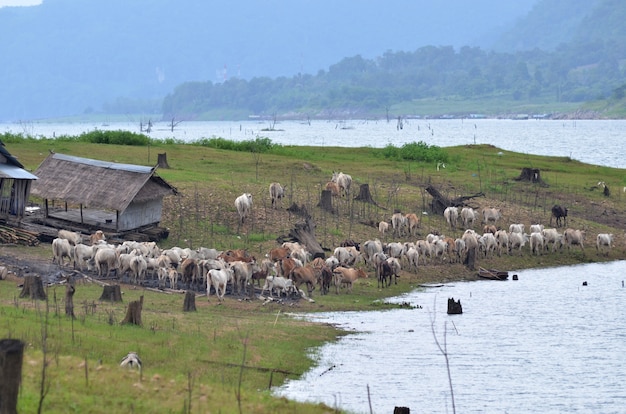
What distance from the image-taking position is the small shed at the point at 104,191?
1371 inches

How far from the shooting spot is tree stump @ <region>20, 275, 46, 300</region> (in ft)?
76.2

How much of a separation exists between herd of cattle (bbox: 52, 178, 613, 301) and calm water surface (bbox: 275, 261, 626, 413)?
6.50 ft

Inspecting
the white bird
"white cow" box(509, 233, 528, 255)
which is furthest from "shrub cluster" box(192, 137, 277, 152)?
the white bird

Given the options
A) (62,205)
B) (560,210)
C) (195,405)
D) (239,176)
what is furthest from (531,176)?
(195,405)

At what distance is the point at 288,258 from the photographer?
98.1 feet

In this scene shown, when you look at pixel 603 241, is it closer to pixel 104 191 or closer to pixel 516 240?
pixel 516 240

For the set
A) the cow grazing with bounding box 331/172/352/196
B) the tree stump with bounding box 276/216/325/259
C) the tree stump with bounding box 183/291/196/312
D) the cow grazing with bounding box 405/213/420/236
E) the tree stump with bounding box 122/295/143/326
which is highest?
the cow grazing with bounding box 331/172/352/196

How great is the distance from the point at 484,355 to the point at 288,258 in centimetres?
789

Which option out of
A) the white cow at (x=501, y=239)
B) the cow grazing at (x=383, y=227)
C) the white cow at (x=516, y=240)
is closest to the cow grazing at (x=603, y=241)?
the white cow at (x=516, y=240)

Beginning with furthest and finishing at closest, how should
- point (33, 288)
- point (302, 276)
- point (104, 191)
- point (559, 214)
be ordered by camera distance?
point (559, 214)
point (104, 191)
point (302, 276)
point (33, 288)

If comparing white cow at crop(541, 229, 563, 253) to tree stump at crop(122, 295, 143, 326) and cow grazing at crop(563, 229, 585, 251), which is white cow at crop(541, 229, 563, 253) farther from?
tree stump at crop(122, 295, 143, 326)

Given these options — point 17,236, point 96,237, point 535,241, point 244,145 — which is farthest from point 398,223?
point 244,145

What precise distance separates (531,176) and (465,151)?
16.6 m

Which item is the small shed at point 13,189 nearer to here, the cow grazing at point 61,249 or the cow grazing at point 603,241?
the cow grazing at point 61,249
